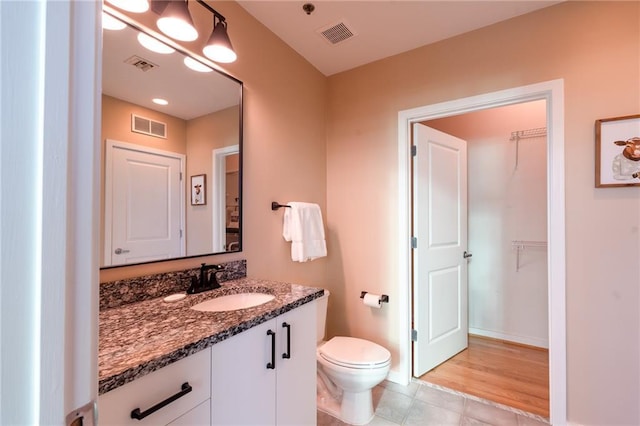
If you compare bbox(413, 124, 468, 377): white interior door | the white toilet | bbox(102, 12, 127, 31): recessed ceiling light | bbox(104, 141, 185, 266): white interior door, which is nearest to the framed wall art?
bbox(413, 124, 468, 377): white interior door

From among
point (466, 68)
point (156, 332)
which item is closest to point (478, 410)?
point (156, 332)

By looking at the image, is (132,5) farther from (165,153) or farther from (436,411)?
(436,411)

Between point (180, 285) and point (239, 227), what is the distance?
0.46 meters

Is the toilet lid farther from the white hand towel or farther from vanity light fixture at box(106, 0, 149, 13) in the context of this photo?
vanity light fixture at box(106, 0, 149, 13)

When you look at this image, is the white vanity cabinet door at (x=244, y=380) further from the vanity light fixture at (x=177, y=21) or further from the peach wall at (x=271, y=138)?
the vanity light fixture at (x=177, y=21)

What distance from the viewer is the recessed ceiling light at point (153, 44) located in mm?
1291

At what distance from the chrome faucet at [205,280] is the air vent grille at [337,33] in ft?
5.51

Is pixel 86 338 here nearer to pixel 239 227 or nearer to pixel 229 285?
pixel 229 285

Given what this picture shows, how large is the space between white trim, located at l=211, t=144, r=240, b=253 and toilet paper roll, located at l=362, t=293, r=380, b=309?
3.88 feet

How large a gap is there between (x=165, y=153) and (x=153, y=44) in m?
0.49

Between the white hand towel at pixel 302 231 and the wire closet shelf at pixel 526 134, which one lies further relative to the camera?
the wire closet shelf at pixel 526 134

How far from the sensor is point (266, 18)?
1853 mm

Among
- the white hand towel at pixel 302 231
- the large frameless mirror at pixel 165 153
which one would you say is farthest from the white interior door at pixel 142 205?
the white hand towel at pixel 302 231

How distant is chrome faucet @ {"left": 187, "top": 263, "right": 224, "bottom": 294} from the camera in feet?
4.63
